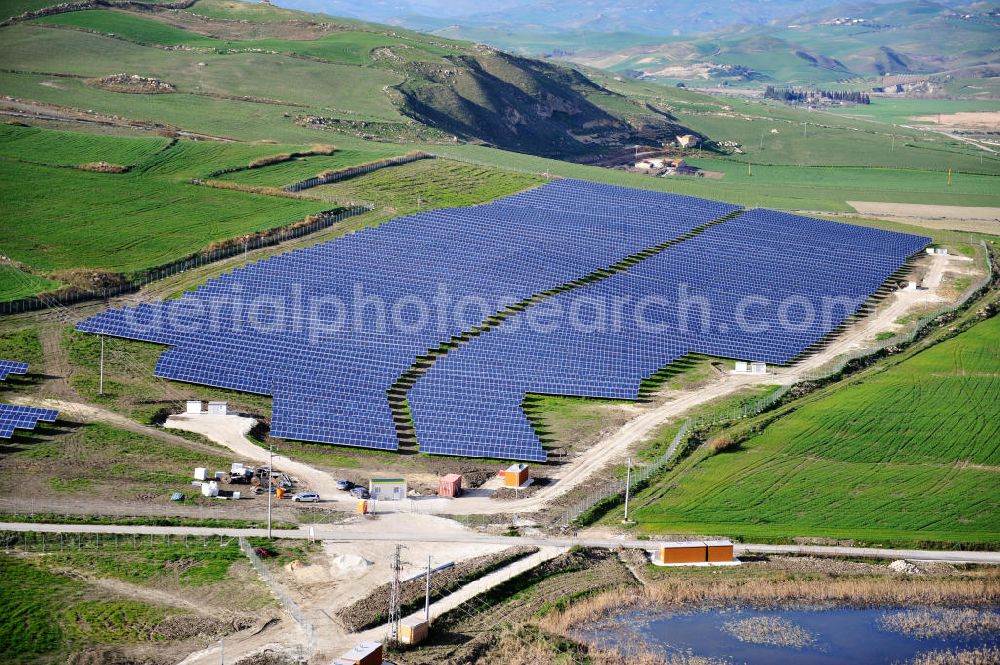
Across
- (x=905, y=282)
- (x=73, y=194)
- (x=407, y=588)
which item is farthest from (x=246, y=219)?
(x=407, y=588)

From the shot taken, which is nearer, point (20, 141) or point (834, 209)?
point (20, 141)

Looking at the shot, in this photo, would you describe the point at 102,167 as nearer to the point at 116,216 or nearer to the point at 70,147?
the point at 70,147

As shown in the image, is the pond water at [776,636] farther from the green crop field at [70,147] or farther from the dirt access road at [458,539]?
the green crop field at [70,147]

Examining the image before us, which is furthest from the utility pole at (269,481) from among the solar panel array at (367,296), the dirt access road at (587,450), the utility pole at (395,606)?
the utility pole at (395,606)

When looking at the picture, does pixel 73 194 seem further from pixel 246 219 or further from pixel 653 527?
pixel 653 527

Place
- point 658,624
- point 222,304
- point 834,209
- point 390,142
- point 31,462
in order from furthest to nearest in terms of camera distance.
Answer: point 390,142 < point 834,209 < point 222,304 < point 31,462 < point 658,624

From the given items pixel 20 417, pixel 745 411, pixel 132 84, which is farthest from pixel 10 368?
pixel 132 84

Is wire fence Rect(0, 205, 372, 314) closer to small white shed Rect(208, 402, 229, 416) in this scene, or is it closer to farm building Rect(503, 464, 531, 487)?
small white shed Rect(208, 402, 229, 416)
